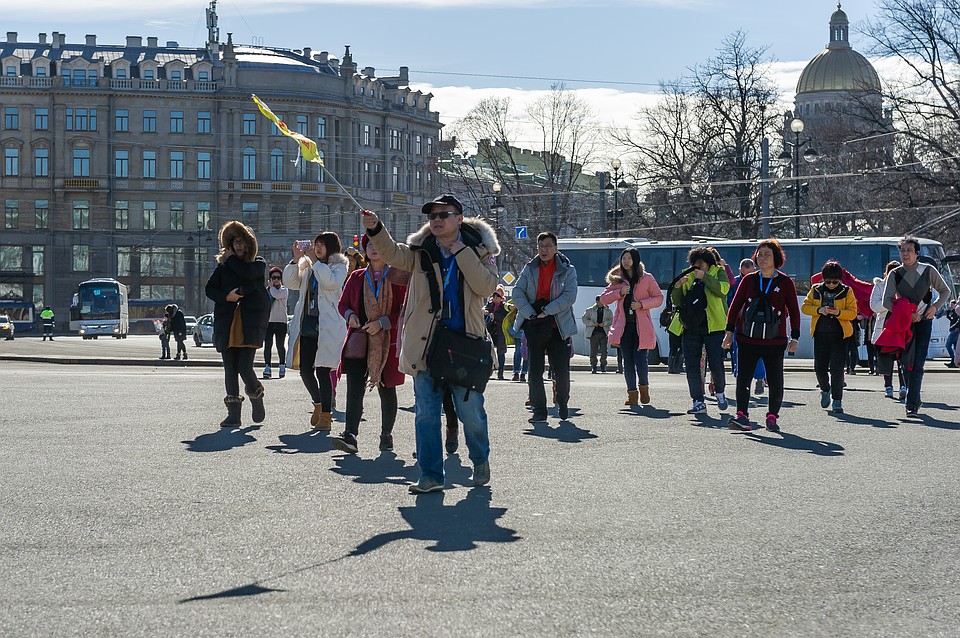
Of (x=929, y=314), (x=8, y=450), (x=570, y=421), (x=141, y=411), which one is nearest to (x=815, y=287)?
(x=929, y=314)

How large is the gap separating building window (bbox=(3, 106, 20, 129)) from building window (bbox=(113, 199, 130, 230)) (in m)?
8.30

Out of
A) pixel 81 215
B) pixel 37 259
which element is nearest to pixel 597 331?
pixel 81 215

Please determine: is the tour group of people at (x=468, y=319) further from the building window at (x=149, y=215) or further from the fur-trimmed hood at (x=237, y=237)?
the building window at (x=149, y=215)

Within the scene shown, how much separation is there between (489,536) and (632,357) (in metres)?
9.27

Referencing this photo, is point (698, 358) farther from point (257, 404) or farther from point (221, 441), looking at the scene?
point (221, 441)

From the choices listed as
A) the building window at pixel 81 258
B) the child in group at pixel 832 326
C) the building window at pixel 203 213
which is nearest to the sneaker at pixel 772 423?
the child in group at pixel 832 326

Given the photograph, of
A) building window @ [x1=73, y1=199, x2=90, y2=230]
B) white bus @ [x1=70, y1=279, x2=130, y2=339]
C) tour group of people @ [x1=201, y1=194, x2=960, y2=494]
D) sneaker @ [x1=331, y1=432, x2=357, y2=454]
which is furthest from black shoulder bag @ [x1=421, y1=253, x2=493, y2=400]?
building window @ [x1=73, y1=199, x2=90, y2=230]

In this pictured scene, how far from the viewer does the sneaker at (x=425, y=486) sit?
28.5 ft

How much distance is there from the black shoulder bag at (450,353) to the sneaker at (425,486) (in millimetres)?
592

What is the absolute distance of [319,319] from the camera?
1307 centimetres

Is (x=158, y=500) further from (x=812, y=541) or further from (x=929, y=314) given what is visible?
(x=929, y=314)

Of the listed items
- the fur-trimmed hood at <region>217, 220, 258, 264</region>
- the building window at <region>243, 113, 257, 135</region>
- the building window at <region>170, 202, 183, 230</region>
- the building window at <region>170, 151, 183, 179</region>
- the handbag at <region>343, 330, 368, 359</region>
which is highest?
the building window at <region>243, 113, 257, 135</region>

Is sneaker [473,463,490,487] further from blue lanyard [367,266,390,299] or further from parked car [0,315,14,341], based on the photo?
parked car [0,315,14,341]

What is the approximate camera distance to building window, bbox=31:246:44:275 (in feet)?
307
